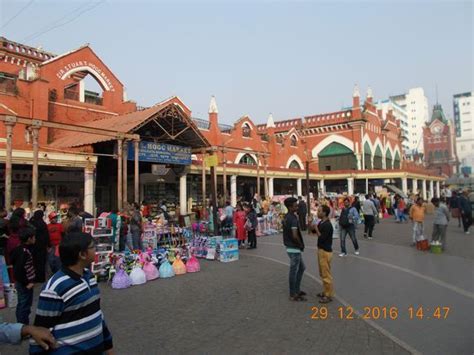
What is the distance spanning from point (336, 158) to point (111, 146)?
3050 centimetres

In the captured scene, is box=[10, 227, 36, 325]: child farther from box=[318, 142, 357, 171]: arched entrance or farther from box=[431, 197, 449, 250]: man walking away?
box=[318, 142, 357, 171]: arched entrance

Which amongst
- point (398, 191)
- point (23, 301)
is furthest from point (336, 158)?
A: point (23, 301)

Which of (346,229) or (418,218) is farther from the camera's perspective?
(418,218)

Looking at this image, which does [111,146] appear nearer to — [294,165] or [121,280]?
[121,280]

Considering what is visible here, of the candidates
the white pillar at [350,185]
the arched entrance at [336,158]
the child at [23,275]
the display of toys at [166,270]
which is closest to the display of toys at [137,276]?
the display of toys at [166,270]

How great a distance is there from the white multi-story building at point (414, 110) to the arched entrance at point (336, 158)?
90905mm

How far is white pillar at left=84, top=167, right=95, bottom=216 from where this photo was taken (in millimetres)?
15414

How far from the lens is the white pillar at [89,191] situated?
15414 mm

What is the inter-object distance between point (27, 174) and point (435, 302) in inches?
646

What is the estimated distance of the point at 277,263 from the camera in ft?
31.9

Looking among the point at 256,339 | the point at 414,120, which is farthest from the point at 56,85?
the point at 414,120

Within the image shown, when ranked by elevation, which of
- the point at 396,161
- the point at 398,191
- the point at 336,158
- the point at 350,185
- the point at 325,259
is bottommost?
the point at 325,259

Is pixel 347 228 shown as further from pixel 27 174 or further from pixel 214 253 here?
pixel 27 174

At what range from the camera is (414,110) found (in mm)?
123438
